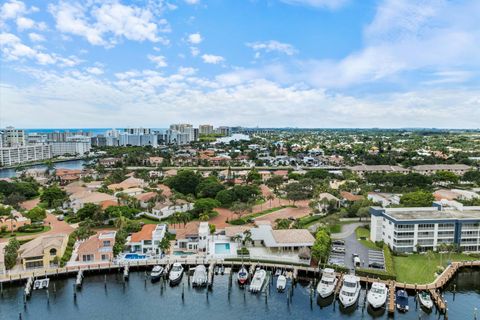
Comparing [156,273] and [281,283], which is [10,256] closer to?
[156,273]

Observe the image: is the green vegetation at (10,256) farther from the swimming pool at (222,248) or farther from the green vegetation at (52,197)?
the green vegetation at (52,197)

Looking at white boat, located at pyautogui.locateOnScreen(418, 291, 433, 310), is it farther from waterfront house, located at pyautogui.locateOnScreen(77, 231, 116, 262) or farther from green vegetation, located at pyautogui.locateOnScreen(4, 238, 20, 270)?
green vegetation, located at pyautogui.locateOnScreen(4, 238, 20, 270)

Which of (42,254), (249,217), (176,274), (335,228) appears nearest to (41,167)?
(249,217)

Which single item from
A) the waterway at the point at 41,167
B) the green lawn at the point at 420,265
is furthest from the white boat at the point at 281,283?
the waterway at the point at 41,167

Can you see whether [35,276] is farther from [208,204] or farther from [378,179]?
[378,179]

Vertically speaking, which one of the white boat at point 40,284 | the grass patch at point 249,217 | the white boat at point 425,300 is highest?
the grass patch at point 249,217

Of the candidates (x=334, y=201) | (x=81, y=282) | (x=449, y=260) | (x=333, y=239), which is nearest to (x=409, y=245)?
(x=449, y=260)

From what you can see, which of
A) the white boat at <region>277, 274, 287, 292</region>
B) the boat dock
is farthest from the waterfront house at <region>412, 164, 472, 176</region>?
the white boat at <region>277, 274, 287, 292</region>
